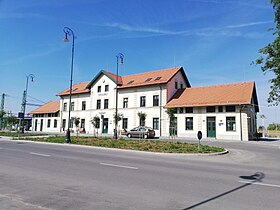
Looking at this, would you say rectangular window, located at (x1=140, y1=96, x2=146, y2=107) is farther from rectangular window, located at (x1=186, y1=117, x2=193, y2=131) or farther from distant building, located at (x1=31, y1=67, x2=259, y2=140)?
rectangular window, located at (x1=186, y1=117, x2=193, y2=131)

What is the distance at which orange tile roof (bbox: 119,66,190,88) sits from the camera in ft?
121

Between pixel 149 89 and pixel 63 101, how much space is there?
23.6m

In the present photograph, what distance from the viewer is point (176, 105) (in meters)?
33.2

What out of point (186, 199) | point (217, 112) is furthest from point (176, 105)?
point (186, 199)

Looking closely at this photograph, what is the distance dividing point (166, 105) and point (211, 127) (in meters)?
7.64

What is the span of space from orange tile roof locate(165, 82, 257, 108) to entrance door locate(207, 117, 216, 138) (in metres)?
2.19

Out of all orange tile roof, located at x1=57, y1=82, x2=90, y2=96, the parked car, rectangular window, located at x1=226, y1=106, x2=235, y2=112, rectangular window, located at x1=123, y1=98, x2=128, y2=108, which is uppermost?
orange tile roof, located at x1=57, y1=82, x2=90, y2=96

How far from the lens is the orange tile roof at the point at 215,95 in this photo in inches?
1148

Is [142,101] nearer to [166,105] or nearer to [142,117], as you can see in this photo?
[142,117]

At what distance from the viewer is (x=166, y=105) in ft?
114

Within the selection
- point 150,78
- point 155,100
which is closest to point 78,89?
point 150,78

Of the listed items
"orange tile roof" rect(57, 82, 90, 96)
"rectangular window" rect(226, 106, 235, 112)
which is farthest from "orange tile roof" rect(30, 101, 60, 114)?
"rectangular window" rect(226, 106, 235, 112)

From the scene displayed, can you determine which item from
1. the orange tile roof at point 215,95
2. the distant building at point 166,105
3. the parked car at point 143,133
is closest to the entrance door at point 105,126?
the distant building at point 166,105

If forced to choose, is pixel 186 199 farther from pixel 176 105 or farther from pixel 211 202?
pixel 176 105
